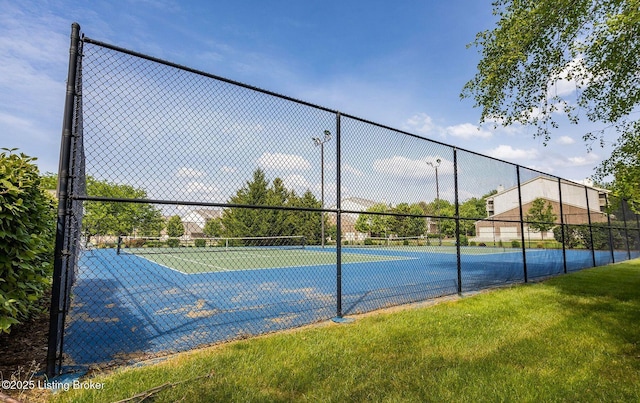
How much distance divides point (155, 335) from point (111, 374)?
1.21 metres

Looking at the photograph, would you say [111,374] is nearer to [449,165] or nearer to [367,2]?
[449,165]

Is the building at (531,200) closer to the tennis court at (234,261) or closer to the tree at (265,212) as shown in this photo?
the tennis court at (234,261)

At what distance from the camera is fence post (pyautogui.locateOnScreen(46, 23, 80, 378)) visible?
246cm

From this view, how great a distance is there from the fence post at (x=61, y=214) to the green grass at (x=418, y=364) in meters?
0.47

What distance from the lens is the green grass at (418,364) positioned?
2.24 m

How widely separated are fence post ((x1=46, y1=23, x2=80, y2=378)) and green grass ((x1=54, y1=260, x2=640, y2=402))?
47 cm

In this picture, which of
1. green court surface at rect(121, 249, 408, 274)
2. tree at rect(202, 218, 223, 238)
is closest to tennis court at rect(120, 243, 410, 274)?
green court surface at rect(121, 249, 408, 274)

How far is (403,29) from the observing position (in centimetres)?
866

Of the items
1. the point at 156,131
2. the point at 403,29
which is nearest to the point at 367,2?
the point at 403,29

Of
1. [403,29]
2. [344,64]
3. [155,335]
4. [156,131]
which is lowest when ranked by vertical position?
[155,335]

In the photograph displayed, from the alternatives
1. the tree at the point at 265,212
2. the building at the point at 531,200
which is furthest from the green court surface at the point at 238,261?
the building at the point at 531,200

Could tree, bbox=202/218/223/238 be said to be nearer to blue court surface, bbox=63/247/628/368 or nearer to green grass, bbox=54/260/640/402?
blue court surface, bbox=63/247/628/368

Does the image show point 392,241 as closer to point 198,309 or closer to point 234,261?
point 234,261

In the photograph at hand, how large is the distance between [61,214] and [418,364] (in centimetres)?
321
